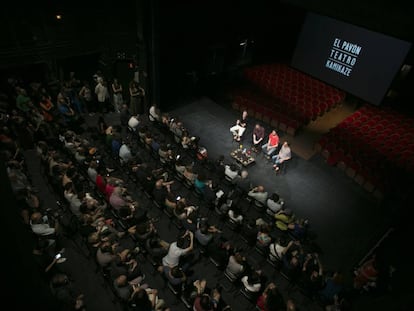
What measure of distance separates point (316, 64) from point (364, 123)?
9.77ft

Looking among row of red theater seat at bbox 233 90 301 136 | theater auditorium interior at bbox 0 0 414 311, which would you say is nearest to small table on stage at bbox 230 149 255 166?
theater auditorium interior at bbox 0 0 414 311

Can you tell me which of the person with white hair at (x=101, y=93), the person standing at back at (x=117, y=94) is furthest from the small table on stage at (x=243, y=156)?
the person with white hair at (x=101, y=93)

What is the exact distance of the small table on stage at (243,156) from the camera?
31.7 ft

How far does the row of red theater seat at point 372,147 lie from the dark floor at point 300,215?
0.41 m

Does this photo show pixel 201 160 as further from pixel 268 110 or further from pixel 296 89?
pixel 296 89

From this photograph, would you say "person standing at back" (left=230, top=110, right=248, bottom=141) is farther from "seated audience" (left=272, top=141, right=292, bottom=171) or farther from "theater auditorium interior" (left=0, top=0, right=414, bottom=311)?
"seated audience" (left=272, top=141, right=292, bottom=171)

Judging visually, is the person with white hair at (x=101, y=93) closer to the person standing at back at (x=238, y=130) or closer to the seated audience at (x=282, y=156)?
the person standing at back at (x=238, y=130)

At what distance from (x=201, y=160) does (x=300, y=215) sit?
3.08 metres

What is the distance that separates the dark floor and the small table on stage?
0.65 ft

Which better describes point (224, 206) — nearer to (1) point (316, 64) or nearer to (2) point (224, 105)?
(2) point (224, 105)

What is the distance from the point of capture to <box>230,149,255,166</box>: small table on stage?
9648mm

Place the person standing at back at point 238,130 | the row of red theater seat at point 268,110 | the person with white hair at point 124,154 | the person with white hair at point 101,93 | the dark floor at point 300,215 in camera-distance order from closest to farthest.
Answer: the dark floor at point 300,215 < the person with white hair at point 124,154 < the person standing at back at point 238,130 < the person with white hair at point 101,93 < the row of red theater seat at point 268,110

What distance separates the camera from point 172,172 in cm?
829

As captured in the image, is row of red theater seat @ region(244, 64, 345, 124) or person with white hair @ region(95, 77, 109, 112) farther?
row of red theater seat @ region(244, 64, 345, 124)
